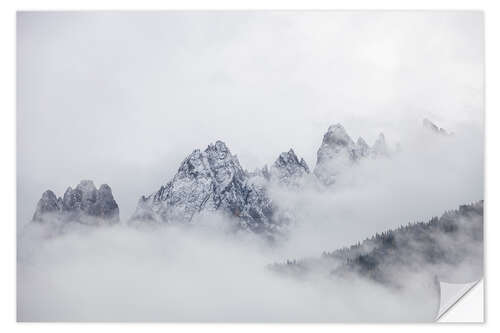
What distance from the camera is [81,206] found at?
14.7 ft

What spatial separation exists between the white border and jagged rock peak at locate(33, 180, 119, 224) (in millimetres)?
316

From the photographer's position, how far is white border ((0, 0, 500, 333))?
441cm

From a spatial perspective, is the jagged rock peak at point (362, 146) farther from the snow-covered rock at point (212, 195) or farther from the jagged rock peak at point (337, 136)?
the snow-covered rock at point (212, 195)

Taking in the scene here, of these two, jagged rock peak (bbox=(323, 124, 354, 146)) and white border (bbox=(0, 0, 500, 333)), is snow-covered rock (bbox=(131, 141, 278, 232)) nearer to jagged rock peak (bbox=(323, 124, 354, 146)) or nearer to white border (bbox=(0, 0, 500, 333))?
jagged rock peak (bbox=(323, 124, 354, 146))

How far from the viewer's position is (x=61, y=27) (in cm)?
461

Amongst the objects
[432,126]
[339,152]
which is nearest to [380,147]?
[339,152]

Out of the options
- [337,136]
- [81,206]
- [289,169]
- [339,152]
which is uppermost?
[337,136]

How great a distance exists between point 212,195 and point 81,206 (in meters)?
1.14
